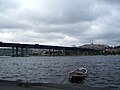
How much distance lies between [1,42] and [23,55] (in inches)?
2067

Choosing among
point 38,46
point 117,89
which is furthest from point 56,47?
point 117,89

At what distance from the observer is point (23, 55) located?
19912cm

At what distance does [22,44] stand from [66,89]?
143 metres

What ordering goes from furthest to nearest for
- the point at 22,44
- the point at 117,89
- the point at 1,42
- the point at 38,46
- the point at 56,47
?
the point at 56,47, the point at 38,46, the point at 22,44, the point at 1,42, the point at 117,89

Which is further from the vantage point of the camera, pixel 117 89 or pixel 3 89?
pixel 117 89

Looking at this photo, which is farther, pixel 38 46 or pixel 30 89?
pixel 38 46

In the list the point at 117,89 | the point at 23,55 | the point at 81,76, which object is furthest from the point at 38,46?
the point at 117,89

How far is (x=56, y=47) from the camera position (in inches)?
7411

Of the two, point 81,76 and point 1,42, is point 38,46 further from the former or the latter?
point 81,76

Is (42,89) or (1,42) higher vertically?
(1,42)

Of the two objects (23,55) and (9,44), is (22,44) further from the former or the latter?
(23,55)

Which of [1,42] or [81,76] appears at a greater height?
[1,42]

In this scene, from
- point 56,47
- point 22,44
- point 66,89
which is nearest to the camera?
point 66,89

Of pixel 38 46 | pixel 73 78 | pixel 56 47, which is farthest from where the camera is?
pixel 56 47
